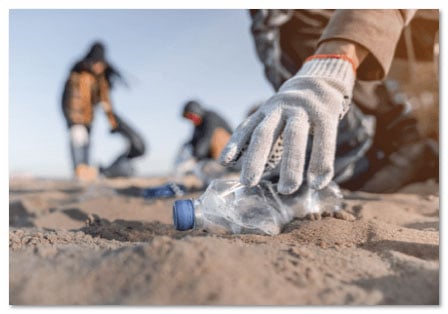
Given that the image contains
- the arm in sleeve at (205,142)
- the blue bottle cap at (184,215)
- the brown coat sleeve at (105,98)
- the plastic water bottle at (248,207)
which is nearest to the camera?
the blue bottle cap at (184,215)

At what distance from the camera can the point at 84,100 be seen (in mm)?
4746

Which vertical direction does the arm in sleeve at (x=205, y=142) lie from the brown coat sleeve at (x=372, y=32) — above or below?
below

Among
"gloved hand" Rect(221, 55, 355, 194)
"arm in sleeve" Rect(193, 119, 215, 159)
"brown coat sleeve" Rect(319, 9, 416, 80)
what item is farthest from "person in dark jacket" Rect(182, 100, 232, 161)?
"gloved hand" Rect(221, 55, 355, 194)

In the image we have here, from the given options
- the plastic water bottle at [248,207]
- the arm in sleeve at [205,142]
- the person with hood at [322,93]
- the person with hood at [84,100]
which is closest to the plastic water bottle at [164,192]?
the person with hood at [322,93]

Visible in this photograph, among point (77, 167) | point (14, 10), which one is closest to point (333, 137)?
point (14, 10)

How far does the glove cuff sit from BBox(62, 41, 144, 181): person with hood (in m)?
3.74

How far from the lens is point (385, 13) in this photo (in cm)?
153

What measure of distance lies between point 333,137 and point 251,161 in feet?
0.87

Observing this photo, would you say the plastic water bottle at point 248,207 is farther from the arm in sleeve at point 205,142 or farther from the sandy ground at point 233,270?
the arm in sleeve at point 205,142

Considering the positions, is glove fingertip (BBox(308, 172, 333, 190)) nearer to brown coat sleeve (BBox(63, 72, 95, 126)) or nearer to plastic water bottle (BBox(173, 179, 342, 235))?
plastic water bottle (BBox(173, 179, 342, 235))

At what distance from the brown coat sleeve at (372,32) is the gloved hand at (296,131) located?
0.24 m

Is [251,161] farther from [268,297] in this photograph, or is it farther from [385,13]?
[385,13]

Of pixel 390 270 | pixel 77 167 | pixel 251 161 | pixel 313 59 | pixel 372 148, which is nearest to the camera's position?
pixel 390 270

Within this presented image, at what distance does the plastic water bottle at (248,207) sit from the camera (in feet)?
4.27
